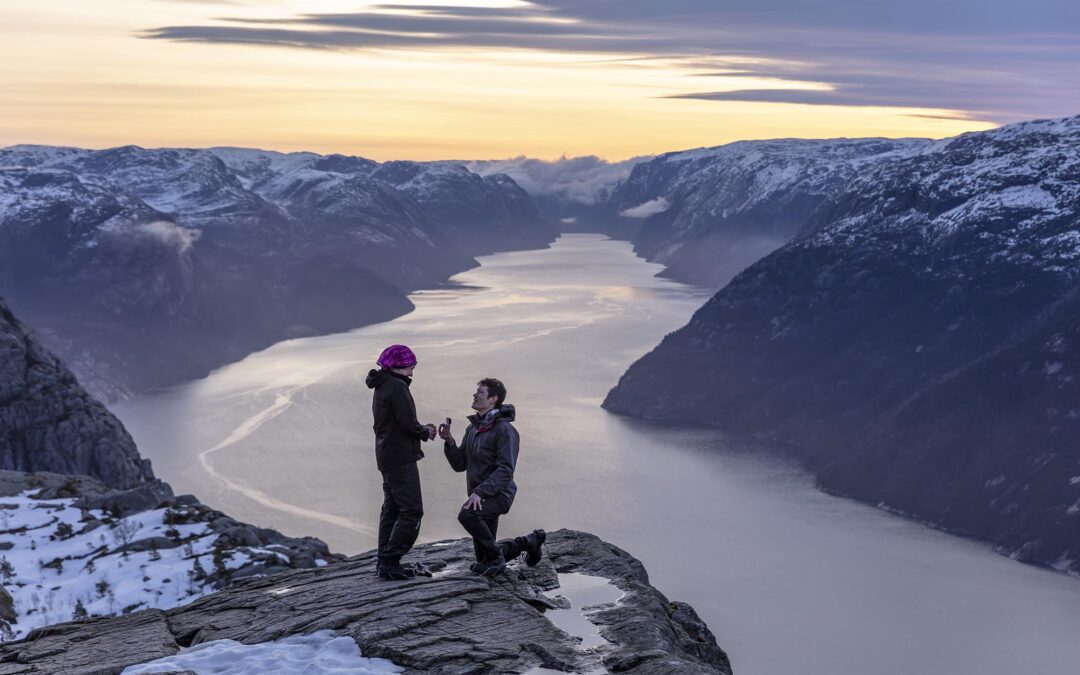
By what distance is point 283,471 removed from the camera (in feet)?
636

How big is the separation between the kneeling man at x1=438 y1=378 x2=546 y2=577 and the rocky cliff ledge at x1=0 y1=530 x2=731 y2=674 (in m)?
1.06

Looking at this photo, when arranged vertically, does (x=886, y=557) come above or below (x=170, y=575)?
below

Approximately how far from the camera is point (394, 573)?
23000mm

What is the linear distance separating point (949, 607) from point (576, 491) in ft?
212

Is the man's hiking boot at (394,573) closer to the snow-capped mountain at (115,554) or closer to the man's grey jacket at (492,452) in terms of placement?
the man's grey jacket at (492,452)

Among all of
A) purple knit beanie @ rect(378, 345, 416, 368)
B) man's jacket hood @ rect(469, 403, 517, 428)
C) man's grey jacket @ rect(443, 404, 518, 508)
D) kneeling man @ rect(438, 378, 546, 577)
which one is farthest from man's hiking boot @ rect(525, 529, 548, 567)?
purple knit beanie @ rect(378, 345, 416, 368)

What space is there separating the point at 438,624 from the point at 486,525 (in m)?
2.70

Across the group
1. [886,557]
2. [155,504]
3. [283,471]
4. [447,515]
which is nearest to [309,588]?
[155,504]

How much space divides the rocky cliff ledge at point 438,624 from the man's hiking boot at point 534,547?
0.21 metres

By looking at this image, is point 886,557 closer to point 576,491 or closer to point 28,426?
point 576,491

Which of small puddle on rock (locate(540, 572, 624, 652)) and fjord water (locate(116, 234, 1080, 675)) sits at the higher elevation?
small puddle on rock (locate(540, 572, 624, 652))

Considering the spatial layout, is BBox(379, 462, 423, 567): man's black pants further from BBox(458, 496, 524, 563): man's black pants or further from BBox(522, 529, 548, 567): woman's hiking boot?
BBox(522, 529, 548, 567): woman's hiking boot

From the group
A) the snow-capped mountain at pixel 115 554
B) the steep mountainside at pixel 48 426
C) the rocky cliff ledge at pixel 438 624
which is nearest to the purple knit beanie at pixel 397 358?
the rocky cliff ledge at pixel 438 624

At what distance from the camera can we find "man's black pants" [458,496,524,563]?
72.9ft
